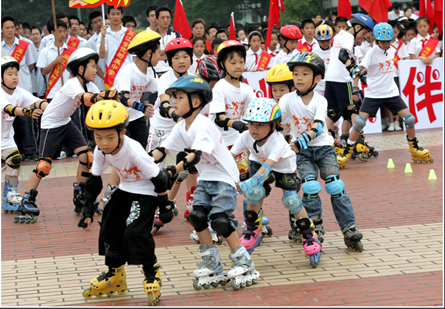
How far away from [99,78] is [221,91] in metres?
6.66

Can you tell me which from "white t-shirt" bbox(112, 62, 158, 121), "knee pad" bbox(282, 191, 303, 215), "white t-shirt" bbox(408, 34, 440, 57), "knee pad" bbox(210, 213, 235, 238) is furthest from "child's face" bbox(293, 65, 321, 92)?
"white t-shirt" bbox(408, 34, 440, 57)

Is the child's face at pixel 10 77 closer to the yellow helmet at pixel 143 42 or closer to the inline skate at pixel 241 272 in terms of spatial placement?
the yellow helmet at pixel 143 42

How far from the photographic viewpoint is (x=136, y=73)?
791 centimetres

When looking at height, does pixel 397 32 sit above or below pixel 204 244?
above

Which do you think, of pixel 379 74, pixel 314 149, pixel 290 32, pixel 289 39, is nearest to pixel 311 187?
pixel 314 149

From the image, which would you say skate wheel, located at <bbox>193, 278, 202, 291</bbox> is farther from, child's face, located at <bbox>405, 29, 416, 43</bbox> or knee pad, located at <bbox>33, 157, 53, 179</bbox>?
child's face, located at <bbox>405, 29, 416, 43</bbox>

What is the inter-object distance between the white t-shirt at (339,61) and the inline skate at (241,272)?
22.6ft

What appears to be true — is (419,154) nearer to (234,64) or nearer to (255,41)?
(234,64)

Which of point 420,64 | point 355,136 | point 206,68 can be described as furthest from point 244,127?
point 420,64

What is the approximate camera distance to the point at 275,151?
5.67 m

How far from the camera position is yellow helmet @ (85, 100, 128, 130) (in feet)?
15.9

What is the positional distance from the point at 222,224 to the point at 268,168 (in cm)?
69

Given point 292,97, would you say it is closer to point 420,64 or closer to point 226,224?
point 226,224

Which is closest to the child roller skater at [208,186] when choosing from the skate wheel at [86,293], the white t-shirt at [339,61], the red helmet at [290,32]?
the skate wheel at [86,293]
